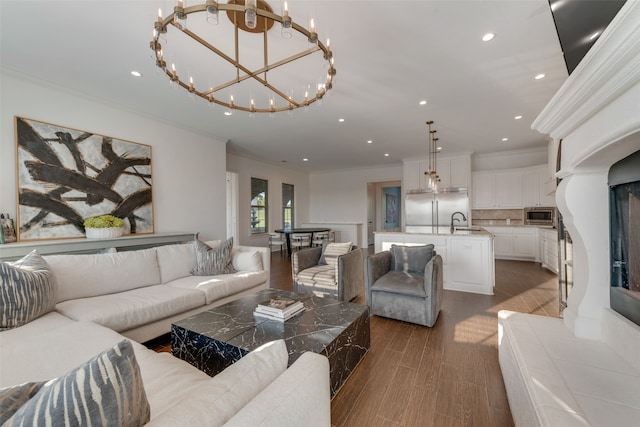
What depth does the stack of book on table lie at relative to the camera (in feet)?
6.49

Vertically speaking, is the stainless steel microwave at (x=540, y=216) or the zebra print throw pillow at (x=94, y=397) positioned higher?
the stainless steel microwave at (x=540, y=216)

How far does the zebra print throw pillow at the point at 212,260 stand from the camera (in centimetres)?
310

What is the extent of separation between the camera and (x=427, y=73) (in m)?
2.87

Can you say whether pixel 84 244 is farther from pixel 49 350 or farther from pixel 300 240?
pixel 300 240

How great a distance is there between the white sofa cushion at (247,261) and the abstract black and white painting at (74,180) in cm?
174

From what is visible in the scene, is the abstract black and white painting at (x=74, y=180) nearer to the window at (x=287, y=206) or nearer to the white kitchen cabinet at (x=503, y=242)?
the window at (x=287, y=206)

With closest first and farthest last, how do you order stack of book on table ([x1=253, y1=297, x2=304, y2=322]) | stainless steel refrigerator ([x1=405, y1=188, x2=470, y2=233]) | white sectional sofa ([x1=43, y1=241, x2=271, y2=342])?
1. stack of book on table ([x1=253, y1=297, x2=304, y2=322])
2. white sectional sofa ([x1=43, y1=241, x2=271, y2=342])
3. stainless steel refrigerator ([x1=405, y1=188, x2=470, y2=233])

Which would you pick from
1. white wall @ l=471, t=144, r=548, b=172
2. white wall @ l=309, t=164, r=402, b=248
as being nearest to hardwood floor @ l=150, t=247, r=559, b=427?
white wall @ l=471, t=144, r=548, b=172

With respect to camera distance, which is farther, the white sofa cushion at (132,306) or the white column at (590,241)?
the white sofa cushion at (132,306)

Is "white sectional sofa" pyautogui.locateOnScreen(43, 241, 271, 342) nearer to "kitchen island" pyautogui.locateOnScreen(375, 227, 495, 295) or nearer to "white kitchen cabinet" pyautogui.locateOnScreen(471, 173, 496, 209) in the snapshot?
"kitchen island" pyautogui.locateOnScreen(375, 227, 495, 295)

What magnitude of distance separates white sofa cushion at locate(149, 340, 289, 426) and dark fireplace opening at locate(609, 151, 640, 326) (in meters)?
1.91

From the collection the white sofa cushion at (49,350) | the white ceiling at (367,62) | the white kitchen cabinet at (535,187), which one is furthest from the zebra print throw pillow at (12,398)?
the white kitchen cabinet at (535,187)

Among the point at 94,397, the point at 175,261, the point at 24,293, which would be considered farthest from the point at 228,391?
the point at 175,261

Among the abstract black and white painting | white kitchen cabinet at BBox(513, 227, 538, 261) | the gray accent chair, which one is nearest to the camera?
the gray accent chair
